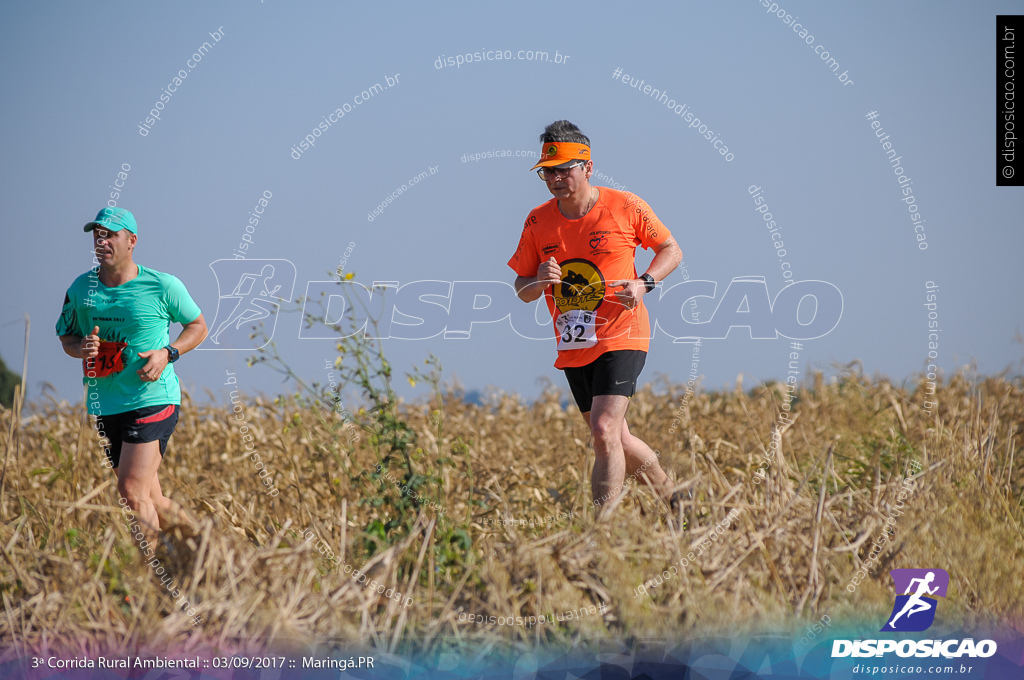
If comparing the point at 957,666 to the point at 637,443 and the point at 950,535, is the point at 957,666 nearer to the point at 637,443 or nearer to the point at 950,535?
the point at 950,535

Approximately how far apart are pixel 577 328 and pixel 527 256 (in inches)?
21.5

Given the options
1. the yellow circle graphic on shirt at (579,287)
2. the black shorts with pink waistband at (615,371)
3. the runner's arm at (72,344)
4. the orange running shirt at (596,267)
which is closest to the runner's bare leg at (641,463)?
the black shorts with pink waistband at (615,371)

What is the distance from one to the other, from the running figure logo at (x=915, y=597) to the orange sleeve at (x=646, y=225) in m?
2.17

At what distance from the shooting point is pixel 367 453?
6805 millimetres

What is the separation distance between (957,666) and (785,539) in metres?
0.87

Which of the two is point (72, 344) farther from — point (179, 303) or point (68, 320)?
point (179, 303)

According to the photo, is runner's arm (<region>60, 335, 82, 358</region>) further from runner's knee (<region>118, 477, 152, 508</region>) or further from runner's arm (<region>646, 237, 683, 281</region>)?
runner's arm (<region>646, 237, 683, 281</region>)

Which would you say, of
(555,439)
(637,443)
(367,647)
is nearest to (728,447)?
(637,443)

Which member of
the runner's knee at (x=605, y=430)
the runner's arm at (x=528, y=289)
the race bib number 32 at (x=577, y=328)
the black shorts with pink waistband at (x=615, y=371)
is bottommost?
the runner's knee at (x=605, y=430)

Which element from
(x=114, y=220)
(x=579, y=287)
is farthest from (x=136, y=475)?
(x=579, y=287)

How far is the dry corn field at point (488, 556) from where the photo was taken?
399 centimetres

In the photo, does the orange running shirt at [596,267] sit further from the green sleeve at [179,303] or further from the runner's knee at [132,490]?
the runner's knee at [132,490]

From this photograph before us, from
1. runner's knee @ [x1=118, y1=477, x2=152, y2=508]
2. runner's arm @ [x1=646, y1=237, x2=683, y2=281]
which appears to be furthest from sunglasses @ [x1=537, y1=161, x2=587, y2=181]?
runner's knee @ [x1=118, y1=477, x2=152, y2=508]

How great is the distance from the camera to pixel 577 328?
17.7ft
